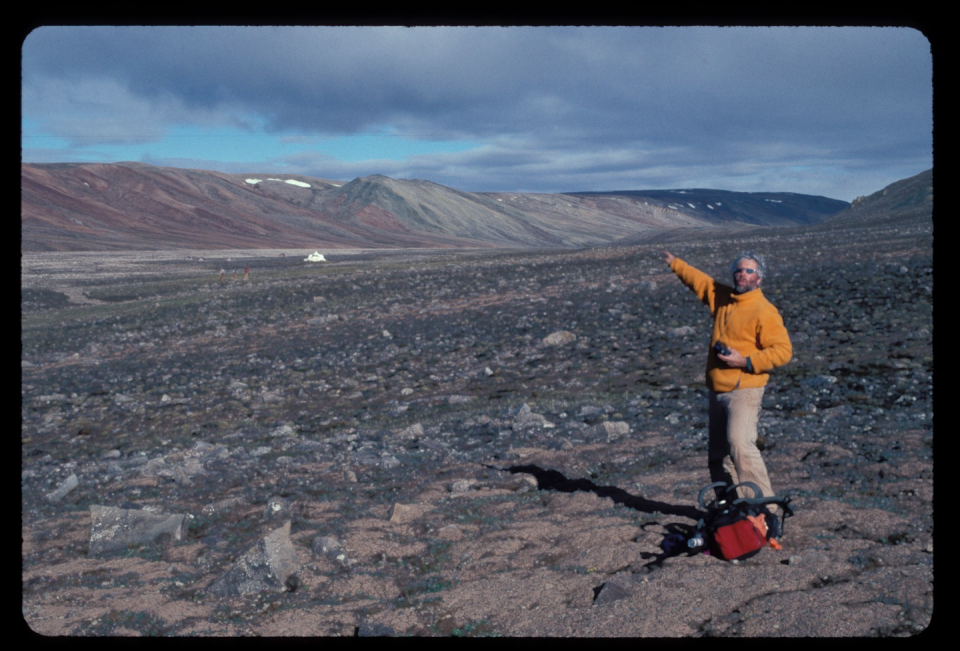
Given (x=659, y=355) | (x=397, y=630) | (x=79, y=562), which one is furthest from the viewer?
(x=659, y=355)

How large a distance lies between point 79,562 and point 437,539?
3.08m

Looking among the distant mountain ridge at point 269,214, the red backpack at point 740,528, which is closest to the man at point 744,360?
the red backpack at point 740,528

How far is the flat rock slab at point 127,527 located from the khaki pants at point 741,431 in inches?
191

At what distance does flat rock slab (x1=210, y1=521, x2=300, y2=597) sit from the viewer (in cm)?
552

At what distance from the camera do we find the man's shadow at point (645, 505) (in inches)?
212

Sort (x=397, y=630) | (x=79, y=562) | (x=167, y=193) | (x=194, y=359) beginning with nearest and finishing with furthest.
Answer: (x=397, y=630) → (x=79, y=562) → (x=194, y=359) → (x=167, y=193)

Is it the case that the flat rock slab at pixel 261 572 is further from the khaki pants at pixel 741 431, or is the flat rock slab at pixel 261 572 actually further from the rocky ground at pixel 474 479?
the khaki pants at pixel 741 431

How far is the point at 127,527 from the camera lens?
6633mm

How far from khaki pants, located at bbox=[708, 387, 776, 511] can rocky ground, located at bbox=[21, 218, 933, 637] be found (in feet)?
1.84

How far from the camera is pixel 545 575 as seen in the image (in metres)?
5.37

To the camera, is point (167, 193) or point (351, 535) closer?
point (351, 535)

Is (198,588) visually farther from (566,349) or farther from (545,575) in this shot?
(566,349)

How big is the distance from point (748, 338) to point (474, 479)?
11.4 ft

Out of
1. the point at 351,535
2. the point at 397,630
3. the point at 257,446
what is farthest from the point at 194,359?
the point at 397,630
